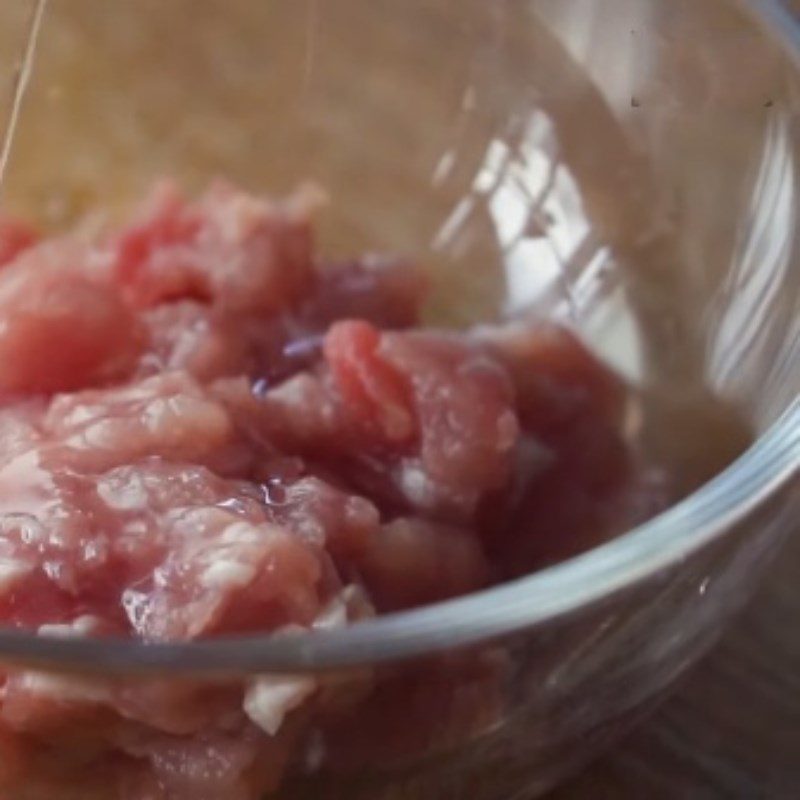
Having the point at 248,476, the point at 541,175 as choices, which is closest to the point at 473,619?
the point at 248,476

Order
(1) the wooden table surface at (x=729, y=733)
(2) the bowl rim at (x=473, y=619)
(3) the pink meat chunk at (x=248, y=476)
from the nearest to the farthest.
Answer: (2) the bowl rim at (x=473, y=619) → (3) the pink meat chunk at (x=248, y=476) → (1) the wooden table surface at (x=729, y=733)

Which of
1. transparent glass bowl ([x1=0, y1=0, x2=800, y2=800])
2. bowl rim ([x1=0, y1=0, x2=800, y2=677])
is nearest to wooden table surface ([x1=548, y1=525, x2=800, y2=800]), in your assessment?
transparent glass bowl ([x1=0, y1=0, x2=800, y2=800])

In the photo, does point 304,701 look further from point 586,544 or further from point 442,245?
point 442,245

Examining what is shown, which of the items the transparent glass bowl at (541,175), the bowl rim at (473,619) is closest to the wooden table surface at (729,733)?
the transparent glass bowl at (541,175)

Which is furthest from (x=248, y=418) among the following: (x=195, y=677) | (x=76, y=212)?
(x=76, y=212)

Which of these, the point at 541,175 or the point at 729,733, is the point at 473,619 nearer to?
the point at 729,733

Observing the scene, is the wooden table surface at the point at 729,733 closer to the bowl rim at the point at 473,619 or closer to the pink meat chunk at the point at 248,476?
the pink meat chunk at the point at 248,476

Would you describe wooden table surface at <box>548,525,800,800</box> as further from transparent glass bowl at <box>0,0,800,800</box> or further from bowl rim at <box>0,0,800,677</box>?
bowl rim at <box>0,0,800,677</box>
